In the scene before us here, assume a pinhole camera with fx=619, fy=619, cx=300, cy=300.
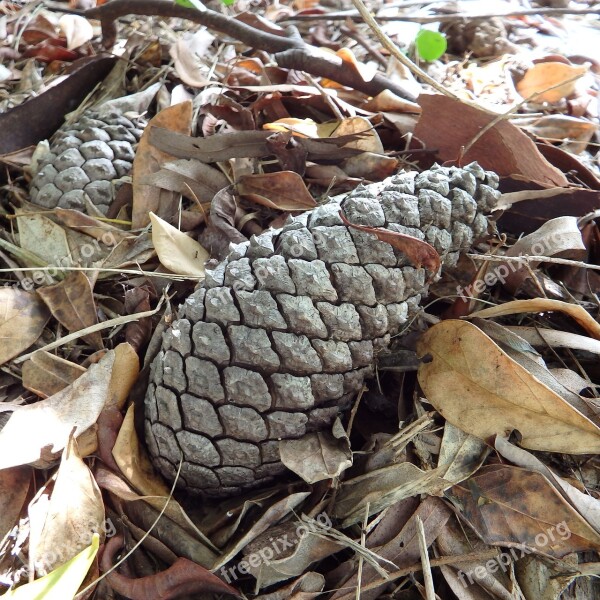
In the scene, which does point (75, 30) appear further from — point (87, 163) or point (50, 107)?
point (87, 163)

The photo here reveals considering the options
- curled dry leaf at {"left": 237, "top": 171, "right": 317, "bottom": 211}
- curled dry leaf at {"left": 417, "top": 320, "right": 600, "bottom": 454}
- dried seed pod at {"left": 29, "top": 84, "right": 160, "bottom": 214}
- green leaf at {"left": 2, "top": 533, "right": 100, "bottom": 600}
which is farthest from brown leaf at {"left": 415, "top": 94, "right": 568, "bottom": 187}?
green leaf at {"left": 2, "top": 533, "right": 100, "bottom": 600}

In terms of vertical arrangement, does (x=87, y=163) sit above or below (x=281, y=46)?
below

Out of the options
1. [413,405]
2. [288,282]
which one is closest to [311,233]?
[288,282]

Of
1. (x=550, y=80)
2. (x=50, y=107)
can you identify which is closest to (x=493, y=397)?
(x=550, y=80)

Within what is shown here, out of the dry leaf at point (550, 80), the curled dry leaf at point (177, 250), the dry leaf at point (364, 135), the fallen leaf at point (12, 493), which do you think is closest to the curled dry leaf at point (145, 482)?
the fallen leaf at point (12, 493)

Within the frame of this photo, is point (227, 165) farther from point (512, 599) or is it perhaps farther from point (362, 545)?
point (512, 599)

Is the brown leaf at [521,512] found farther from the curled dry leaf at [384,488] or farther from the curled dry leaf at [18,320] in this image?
the curled dry leaf at [18,320]

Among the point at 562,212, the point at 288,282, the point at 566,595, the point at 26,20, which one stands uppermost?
the point at 26,20
